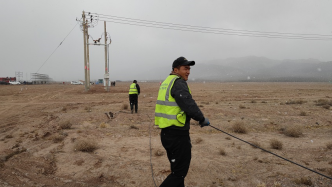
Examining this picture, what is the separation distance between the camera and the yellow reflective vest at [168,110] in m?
2.63

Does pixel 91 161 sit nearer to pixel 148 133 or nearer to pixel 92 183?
pixel 92 183

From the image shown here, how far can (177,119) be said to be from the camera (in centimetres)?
260

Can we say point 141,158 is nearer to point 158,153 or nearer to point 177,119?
point 158,153

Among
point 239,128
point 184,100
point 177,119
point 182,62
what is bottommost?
point 239,128

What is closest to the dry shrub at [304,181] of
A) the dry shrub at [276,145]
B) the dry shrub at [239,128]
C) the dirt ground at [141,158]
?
the dirt ground at [141,158]

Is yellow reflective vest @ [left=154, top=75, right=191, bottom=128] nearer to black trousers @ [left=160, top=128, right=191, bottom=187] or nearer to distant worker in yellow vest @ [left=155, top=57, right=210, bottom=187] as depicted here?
distant worker in yellow vest @ [left=155, top=57, right=210, bottom=187]

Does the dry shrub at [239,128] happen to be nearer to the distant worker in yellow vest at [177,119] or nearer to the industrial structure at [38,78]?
the distant worker in yellow vest at [177,119]

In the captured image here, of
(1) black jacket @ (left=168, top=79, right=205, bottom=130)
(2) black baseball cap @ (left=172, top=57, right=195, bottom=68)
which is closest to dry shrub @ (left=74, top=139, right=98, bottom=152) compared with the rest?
(1) black jacket @ (left=168, top=79, right=205, bottom=130)

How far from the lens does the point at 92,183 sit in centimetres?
393

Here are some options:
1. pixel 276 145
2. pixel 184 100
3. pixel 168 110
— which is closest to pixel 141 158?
pixel 168 110

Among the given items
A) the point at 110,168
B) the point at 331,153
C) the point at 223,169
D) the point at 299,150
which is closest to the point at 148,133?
the point at 110,168

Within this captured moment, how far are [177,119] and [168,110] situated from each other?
182 mm

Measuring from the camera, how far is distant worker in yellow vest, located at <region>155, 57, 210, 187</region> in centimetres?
260

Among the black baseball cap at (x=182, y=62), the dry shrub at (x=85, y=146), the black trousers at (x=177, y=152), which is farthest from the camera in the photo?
the dry shrub at (x=85, y=146)
